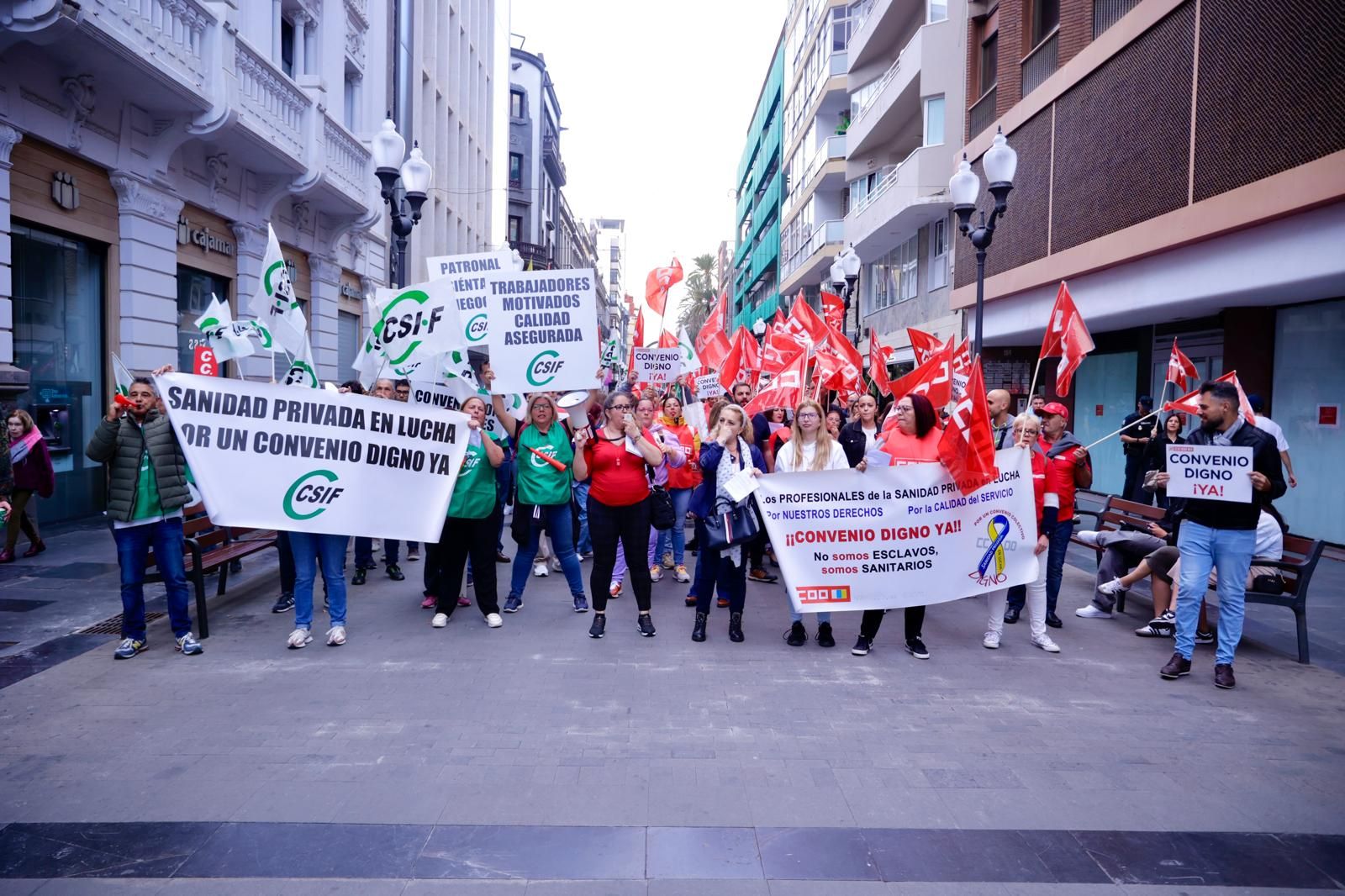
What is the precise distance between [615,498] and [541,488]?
2.47ft

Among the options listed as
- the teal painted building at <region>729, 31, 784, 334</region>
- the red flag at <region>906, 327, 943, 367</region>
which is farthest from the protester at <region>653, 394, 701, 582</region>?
the teal painted building at <region>729, 31, 784, 334</region>

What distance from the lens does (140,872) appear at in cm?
346

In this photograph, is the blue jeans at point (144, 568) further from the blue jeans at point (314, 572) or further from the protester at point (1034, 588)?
the protester at point (1034, 588)

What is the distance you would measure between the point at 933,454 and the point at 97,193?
436 inches

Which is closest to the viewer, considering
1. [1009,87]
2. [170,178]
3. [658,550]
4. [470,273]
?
[470,273]

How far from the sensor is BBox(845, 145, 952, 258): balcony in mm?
21750

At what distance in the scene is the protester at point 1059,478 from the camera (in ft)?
24.0

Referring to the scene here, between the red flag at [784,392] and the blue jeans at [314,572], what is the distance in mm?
4215

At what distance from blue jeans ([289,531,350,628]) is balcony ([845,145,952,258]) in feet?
60.5

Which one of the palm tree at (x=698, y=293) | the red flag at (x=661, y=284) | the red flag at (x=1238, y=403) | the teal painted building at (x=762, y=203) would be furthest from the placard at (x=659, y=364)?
the palm tree at (x=698, y=293)

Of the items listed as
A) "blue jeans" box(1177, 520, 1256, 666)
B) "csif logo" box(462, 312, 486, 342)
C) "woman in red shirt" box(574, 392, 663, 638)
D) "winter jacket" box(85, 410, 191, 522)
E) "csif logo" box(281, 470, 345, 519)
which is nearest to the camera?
"blue jeans" box(1177, 520, 1256, 666)

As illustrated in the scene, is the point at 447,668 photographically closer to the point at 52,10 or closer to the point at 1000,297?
the point at 52,10

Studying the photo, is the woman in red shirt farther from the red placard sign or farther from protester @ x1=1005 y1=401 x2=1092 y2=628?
protester @ x1=1005 y1=401 x2=1092 y2=628

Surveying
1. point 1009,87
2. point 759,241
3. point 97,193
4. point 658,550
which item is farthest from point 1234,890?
point 759,241
